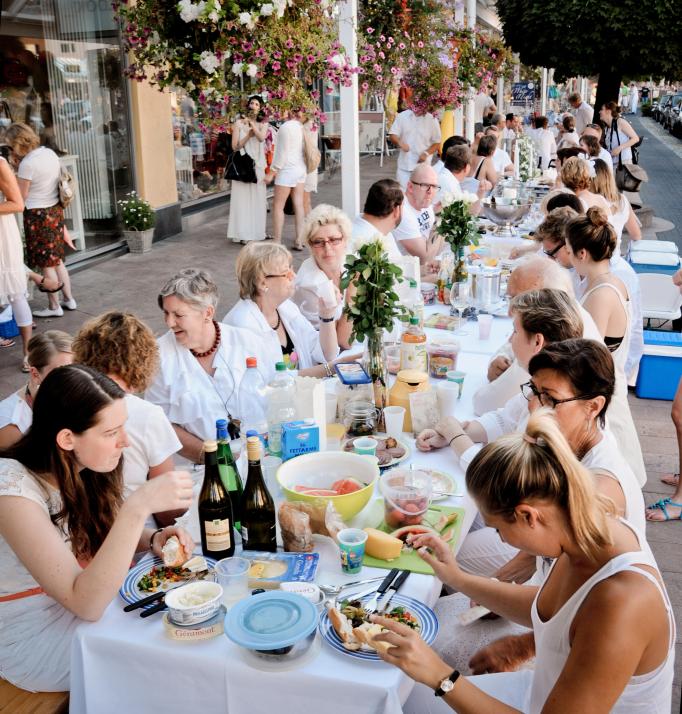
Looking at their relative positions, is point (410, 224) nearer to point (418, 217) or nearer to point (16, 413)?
point (418, 217)

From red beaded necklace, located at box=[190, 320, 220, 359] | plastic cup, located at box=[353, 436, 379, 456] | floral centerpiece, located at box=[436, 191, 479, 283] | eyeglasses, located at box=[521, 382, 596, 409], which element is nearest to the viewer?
eyeglasses, located at box=[521, 382, 596, 409]

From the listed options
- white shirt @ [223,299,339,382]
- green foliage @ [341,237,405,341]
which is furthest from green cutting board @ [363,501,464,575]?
white shirt @ [223,299,339,382]

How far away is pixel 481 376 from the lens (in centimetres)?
382

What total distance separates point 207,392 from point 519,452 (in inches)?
78.8

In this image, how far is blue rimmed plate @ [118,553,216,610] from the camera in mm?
2082

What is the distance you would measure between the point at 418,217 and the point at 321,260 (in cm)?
217

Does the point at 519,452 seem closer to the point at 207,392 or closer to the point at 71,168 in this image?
the point at 207,392

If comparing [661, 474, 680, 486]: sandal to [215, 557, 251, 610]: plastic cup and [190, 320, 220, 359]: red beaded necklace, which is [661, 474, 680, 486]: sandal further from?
[215, 557, 251, 610]: plastic cup

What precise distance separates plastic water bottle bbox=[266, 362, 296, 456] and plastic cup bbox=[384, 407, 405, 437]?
15.4 inches

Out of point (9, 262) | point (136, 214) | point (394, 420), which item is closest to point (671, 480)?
point (394, 420)

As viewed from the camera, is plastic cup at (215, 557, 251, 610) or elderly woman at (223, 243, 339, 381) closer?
plastic cup at (215, 557, 251, 610)

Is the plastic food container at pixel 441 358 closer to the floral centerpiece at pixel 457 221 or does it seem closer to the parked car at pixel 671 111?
the floral centerpiece at pixel 457 221

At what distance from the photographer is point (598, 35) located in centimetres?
1509

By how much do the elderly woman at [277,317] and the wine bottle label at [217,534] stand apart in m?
1.56
